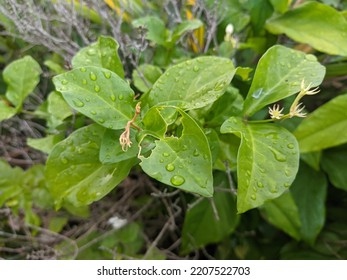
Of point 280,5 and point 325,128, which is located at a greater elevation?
point 280,5

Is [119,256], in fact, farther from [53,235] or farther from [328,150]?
[328,150]

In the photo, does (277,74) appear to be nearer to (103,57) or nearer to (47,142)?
(103,57)

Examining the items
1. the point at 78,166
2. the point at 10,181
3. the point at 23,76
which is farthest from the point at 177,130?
the point at 10,181

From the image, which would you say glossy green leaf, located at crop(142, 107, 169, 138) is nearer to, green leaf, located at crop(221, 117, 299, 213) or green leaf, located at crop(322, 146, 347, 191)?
green leaf, located at crop(221, 117, 299, 213)

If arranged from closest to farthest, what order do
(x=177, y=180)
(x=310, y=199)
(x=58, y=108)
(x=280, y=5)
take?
(x=177, y=180), (x=58, y=108), (x=280, y=5), (x=310, y=199)

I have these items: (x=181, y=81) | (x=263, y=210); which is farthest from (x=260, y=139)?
(x=263, y=210)

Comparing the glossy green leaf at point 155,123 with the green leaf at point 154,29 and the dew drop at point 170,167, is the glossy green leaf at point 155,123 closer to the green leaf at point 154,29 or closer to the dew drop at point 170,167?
the dew drop at point 170,167

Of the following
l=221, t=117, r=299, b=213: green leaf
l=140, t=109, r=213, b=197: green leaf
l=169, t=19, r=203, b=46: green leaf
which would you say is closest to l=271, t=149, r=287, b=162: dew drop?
l=221, t=117, r=299, b=213: green leaf
